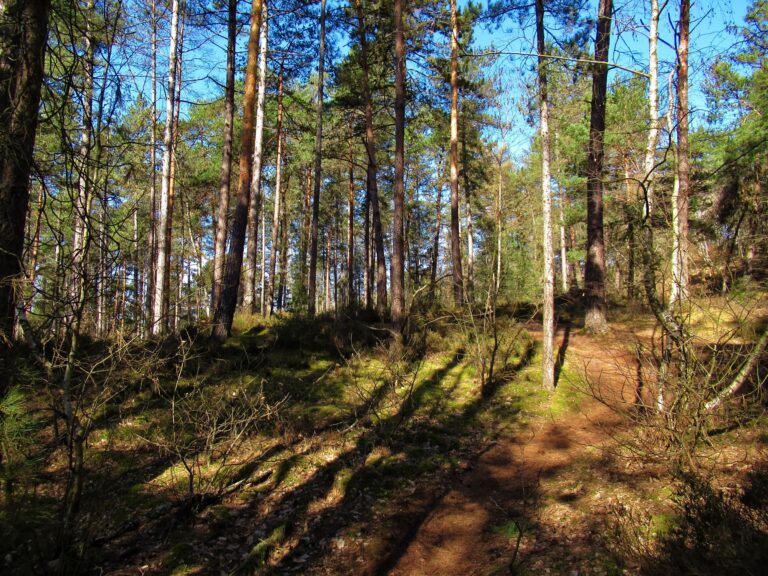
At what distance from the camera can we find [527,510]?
5.27m

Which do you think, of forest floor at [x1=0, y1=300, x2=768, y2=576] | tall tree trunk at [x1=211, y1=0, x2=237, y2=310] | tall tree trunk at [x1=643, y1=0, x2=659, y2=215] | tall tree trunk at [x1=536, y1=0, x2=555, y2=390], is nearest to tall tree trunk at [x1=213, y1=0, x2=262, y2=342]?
forest floor at [x1=0, y1=300, x2=768, y2=576]

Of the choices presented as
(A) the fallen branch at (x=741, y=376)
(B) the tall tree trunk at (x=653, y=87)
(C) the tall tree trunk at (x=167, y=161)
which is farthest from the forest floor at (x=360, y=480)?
(C) the tall tree trunk at (x=167, y=161)

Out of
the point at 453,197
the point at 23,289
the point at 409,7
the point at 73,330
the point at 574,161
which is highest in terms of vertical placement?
the point at 409,7

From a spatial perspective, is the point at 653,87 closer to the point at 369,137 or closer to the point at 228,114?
the point at 369,137

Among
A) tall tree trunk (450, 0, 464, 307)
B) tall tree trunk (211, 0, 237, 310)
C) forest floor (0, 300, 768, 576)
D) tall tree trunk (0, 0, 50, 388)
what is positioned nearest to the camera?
tall tree trunk (0, 0, 50, 388)

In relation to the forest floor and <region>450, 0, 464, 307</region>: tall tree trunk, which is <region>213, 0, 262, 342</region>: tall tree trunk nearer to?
the forest floor

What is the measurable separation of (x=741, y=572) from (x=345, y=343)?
9111 mm

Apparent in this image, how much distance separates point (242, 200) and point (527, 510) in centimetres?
867

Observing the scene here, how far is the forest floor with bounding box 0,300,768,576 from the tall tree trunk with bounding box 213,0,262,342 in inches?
52.7

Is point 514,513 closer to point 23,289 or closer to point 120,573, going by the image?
point 120,573

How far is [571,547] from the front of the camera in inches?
170

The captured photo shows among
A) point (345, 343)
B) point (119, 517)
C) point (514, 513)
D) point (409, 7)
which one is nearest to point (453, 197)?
point (409, 7)

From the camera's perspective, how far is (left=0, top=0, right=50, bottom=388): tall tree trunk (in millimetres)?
3488

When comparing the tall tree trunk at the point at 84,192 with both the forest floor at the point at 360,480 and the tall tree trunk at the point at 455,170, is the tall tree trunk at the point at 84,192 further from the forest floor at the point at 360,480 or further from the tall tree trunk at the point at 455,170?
the tall tree trunk at the point at 455,170
